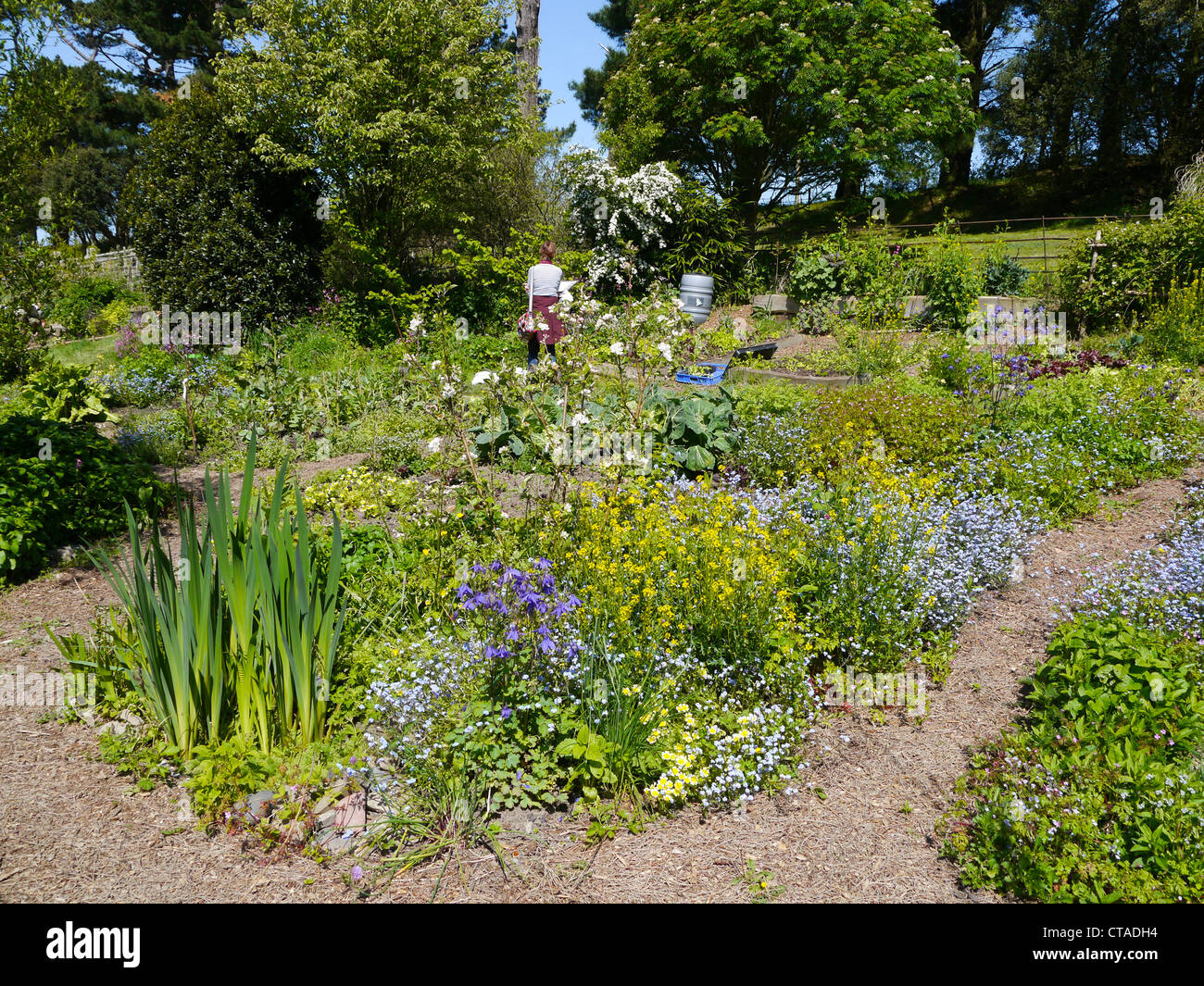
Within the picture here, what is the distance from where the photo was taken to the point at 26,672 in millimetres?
3613

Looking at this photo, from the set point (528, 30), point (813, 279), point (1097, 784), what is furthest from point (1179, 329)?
point (528, 30)

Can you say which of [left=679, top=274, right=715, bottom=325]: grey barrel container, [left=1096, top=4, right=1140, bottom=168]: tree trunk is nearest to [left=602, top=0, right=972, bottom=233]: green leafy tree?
[left=679, top=274, right=715, bottom=325]: grey barrel container

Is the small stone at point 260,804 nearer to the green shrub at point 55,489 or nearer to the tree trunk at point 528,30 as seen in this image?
the green shrub at point 55,489

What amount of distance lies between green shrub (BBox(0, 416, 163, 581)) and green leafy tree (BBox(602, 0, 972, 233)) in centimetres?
1252

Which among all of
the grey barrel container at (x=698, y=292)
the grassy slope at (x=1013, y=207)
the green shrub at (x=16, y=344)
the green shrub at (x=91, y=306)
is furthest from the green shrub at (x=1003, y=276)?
the green shrub at (x=91, y=306)

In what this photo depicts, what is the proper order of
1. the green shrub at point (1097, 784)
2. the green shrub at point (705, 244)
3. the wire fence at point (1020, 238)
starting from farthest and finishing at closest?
the green shrub at point (705, 244) < the wire fence at point (1020, 238) < the green shrub at point (1097, 784)

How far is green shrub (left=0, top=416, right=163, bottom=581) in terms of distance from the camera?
466 centimetres

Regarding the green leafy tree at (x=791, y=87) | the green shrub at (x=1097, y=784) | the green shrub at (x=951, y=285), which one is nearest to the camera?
the green shrub at (x=1097, y=784)

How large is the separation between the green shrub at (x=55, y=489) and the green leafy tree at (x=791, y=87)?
41.1 ft

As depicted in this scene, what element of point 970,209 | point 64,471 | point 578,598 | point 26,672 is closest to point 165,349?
point 64,471

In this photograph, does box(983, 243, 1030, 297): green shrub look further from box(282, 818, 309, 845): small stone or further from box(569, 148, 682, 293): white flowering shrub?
box(282, 818, 309, 845): small stone

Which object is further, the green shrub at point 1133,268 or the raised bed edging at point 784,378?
the green shrub at point 1133,268

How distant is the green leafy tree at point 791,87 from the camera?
49.7 feet

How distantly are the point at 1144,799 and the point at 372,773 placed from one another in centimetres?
273
